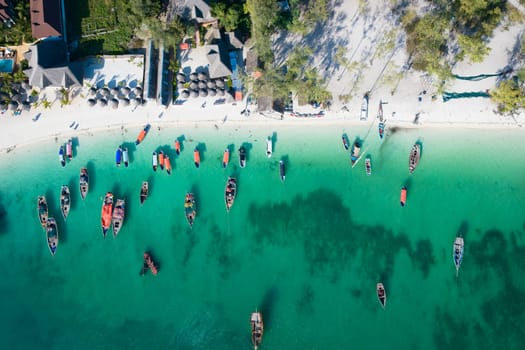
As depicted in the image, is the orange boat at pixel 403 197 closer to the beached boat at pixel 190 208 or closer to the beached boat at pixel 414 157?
the beached boat at pixel 414 157

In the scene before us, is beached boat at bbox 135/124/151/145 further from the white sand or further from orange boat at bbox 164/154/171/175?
orange boat at bbox 164/154/171/175

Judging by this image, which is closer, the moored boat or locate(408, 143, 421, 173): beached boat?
locate(408, 143, 421, 173): beached boat

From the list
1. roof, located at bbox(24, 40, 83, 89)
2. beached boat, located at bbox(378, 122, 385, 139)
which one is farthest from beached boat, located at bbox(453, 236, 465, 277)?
roof, located at bbox(24, 40, 83, 89)

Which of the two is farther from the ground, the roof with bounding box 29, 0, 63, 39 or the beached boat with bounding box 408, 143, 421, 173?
the roof with bounding box 29, 0, 63, 39

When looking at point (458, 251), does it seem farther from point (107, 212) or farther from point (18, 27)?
point (18, 27)

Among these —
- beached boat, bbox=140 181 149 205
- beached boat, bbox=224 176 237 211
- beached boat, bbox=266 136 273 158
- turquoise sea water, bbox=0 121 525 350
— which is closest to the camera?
turquoise sea water, bbox=0 121 525 350

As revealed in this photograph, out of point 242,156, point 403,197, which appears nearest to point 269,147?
point 242,156

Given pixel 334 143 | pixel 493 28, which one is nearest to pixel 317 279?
pixel 334 143

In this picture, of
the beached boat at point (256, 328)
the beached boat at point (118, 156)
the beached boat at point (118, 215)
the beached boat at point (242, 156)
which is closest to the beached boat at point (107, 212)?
the beached boat at point (118, 215)
